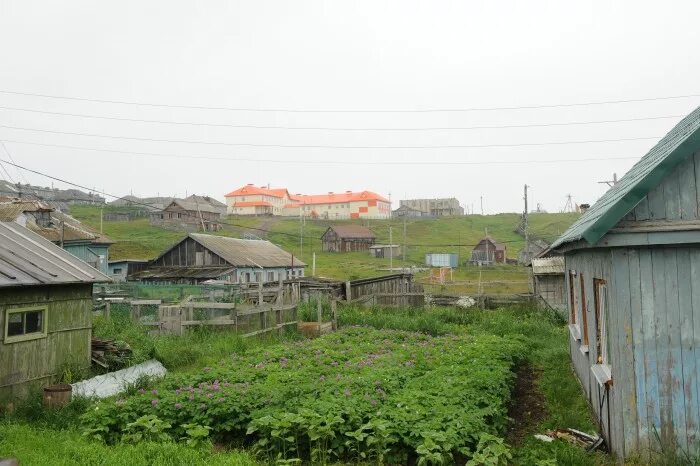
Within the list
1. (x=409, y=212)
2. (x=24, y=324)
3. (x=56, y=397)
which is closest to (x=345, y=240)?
(x=409, y=212)

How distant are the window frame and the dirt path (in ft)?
29.8

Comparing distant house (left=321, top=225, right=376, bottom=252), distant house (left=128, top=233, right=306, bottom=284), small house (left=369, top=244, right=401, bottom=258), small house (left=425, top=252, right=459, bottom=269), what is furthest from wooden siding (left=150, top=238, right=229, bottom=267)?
distant house (left=321, top=225, right=376, bottom=252)

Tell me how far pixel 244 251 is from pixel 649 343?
39.6 meters

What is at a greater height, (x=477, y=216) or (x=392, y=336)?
(x=477, y=216)

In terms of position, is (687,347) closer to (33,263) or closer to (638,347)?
(638,347)

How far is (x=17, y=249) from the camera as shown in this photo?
12438 millimetres

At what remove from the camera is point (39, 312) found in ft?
38.3

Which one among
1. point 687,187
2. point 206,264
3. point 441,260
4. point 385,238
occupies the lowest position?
point 206,264

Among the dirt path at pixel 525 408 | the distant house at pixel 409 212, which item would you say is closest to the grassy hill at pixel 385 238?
the distant house at pixel 409 212

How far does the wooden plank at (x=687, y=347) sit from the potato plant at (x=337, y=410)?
6.85 ft

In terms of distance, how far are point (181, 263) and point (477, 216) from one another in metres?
71.7

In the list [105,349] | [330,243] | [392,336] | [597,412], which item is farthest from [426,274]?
[597,412]

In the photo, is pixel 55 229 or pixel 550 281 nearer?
pixel 550 281

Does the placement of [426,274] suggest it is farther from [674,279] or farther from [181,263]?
[674,279]
